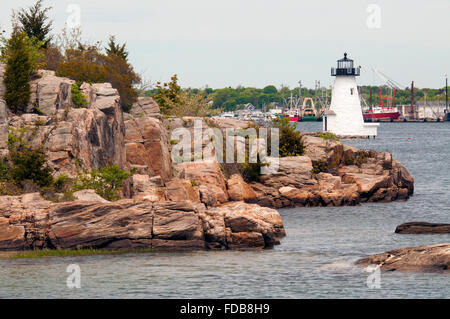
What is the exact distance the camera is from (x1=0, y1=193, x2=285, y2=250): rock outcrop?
101 feet

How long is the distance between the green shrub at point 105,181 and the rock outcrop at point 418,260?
1348 cm

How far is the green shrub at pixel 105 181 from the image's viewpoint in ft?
117

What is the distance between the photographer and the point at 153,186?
136 feet

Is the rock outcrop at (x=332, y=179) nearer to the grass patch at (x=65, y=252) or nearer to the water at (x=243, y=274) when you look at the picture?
the water at (x=243, y=274)

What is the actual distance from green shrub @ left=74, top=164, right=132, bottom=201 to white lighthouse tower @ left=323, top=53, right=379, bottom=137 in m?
66.4

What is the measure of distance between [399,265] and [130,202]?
37.8 ft

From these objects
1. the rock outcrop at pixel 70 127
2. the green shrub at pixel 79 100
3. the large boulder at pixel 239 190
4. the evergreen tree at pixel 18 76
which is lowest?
the large boulder at pixel 239 190

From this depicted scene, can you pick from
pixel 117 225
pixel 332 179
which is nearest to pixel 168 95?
pixel 332 179

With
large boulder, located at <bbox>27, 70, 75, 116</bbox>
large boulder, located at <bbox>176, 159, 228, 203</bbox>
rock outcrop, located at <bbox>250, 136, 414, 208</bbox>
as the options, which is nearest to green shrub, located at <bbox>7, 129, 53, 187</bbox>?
large boulder, located at <bbox>27, 70, 75, 116</bbox>

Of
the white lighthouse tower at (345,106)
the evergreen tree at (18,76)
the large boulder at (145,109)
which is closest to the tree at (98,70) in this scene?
the large boulder at (145,109)

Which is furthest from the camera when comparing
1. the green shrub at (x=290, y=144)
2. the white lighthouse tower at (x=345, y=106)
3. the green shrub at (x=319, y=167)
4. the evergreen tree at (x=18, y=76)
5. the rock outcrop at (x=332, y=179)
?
the white lighthouse tower at (x=345, y=106)
